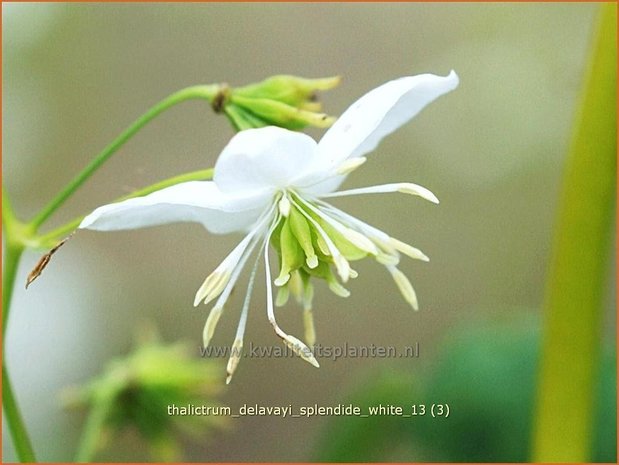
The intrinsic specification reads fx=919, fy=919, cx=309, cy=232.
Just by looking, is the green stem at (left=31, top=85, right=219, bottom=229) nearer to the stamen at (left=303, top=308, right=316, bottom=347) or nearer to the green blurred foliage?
the stamen at (left=303, top=308, right=316, bottom=347)

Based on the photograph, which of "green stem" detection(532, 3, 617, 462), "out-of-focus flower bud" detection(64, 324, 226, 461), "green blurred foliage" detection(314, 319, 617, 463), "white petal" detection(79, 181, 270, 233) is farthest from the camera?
"green blurred foliage" detection(314, 319, 617, 463)

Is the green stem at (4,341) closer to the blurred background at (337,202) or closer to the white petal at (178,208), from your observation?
the white petal at (178,208)

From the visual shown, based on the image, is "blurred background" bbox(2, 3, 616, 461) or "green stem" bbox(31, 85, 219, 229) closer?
"green stem" bbox(31, 85, 219, 229)

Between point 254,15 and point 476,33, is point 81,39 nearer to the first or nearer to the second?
point 254,15

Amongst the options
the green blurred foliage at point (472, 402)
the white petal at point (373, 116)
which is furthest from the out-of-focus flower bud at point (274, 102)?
the green blurred foliage at point (472, 402)

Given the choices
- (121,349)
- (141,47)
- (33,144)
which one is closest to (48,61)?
(33,144)

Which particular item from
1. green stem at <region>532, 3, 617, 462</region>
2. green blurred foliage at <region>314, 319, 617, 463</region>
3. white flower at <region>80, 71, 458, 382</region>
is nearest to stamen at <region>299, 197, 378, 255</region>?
white flower at <region>80, 71, 458, 382</region>

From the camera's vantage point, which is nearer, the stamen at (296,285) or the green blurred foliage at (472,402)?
the stamen at (296,285)
